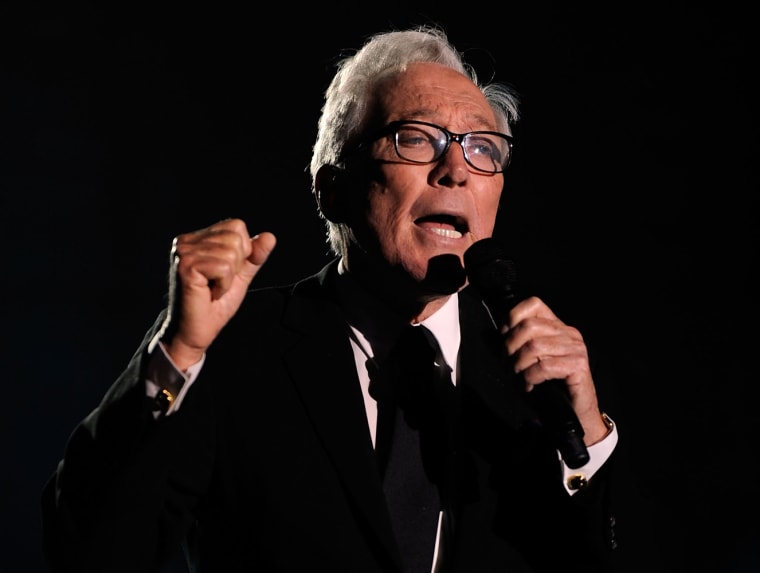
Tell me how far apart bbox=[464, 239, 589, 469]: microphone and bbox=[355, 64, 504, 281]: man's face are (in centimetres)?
14

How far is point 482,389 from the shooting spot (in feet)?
5.38

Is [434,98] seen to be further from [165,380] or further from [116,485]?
[116,485]

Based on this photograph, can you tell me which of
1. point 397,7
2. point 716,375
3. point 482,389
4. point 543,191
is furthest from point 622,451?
point 397,7

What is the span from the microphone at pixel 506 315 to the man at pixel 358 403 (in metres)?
0.03

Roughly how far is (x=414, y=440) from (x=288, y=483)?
26 cm

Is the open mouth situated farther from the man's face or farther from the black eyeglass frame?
the black eyeglass frame

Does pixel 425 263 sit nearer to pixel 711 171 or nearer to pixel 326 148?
pixel 326 148

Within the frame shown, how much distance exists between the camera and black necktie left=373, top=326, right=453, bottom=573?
147 cm

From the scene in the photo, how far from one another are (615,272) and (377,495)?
1710 mm

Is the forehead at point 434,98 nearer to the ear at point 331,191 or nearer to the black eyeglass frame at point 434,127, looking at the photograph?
the black eyeglass frame at point 434,127

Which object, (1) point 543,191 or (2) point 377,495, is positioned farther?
(1) point 543,191

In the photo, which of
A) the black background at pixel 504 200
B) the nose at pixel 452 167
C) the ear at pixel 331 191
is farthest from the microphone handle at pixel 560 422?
the black background at pixel 504 200

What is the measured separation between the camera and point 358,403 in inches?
60.2

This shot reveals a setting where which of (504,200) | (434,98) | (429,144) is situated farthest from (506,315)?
(504,200)
